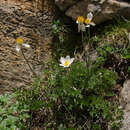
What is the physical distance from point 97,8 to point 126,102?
3.97 feet

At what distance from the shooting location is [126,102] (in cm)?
250

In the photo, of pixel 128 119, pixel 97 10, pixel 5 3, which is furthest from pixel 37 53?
pixel 128 119

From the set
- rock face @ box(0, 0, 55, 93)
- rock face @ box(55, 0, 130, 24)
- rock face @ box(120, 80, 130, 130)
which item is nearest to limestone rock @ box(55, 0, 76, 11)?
rock face @ box(55, 0, 130, 24)

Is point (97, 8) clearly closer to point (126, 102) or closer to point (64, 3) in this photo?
point (64, 3)

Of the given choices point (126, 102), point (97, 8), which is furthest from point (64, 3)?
point (126, 102)

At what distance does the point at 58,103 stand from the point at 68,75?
1.20ft

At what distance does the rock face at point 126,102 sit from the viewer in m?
2.34

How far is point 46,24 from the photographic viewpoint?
9.48 ft

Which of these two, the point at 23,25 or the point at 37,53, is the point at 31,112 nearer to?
the point at 37,53

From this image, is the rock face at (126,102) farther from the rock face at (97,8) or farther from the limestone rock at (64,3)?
the limestone rock at (64,3)

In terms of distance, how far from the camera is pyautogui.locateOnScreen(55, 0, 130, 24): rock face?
9.14 ft

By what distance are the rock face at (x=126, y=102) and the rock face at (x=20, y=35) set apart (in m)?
1.08

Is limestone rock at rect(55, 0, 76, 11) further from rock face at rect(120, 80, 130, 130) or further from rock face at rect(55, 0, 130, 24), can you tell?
rock face at rect(120, 80, 130, 130)

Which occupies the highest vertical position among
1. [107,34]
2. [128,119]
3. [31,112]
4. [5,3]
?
[5,3]
